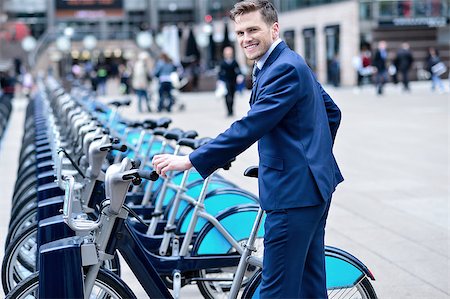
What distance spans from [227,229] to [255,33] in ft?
6.34

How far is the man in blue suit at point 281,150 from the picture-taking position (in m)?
3.52

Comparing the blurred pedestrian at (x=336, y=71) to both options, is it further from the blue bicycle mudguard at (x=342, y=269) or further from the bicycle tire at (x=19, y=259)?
the blue bicycle mudguard at (x=342, y=269)

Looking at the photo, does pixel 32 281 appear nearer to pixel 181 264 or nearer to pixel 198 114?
A: pixel 181 264

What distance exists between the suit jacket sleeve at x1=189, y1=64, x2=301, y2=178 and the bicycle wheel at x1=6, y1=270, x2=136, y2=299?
71 cm

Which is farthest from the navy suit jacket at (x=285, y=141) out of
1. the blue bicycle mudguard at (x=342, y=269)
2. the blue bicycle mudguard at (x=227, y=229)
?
the blue bicycle mudguard at (x=227, y=229)

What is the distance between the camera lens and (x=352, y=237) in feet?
24.2

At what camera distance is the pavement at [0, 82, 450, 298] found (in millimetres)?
6238

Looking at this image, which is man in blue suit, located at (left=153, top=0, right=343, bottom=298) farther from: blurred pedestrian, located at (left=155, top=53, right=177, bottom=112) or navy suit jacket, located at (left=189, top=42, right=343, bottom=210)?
blurred pedestrian, located at (left=155, top=53, right=177, bottom=112)

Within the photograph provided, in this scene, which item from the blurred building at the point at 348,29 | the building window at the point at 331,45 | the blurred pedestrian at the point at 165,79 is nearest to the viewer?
the blurred pedestrian at the point at 165,79

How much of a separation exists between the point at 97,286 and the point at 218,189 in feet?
6.88

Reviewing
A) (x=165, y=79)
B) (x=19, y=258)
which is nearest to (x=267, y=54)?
(x=19, y=258)

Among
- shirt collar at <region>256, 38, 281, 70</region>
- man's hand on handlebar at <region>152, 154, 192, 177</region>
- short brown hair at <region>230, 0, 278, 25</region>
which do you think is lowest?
man's hand on handlebar at <region>152, 154, 192, 177</region>

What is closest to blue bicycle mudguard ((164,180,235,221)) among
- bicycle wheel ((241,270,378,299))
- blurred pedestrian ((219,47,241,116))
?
bicycle wheel ((241,270,378,299))

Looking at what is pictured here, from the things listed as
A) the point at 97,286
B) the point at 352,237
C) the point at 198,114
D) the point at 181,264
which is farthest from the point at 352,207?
the point at 198,114
